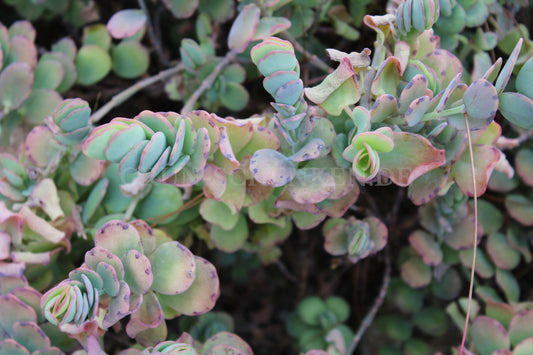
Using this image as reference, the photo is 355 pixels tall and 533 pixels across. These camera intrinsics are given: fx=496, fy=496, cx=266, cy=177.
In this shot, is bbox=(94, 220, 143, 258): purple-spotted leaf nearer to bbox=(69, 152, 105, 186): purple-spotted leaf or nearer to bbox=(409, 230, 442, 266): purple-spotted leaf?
bbox=(69, 152, 105, 186): purple-spotted leaf

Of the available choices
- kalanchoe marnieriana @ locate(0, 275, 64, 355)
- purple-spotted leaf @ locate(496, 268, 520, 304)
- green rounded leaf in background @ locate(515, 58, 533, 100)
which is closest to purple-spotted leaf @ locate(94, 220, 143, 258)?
kalanchoe marnieriana @ locate(0, 275, 64, 355)

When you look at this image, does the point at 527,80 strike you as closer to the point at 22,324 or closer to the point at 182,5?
the point at 182,5

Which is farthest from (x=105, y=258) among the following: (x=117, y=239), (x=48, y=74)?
(x=48, y=74)

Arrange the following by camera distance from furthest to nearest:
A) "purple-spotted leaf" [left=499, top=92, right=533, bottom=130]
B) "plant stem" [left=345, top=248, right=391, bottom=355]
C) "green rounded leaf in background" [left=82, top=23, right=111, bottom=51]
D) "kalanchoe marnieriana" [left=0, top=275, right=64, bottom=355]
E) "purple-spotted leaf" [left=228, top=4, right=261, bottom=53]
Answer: "green rounded leaf in background" [left=82, top=23, right=111, bottom=51] < "plant stem" [left=345, top=248, right=391, bottom=355] < "purple-spotted leaf" [left=228, top=4, right=261, bottom=53] < "kalanchoe marnieriana" [left=0, top=275, right=64, bottom=355] < "purple-spotted leaf" [left=499, top=92, right=533, bottom=130]

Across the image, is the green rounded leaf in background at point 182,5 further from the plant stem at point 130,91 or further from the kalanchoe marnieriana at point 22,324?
the kalanchoe marnieriana at point 22,324

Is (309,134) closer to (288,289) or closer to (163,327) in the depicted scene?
(163,327)

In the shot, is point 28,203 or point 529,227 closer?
point 28,203

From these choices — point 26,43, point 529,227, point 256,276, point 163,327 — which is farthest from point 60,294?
point 529,227
